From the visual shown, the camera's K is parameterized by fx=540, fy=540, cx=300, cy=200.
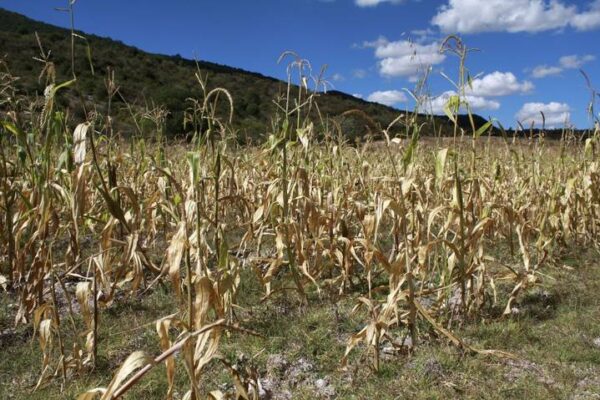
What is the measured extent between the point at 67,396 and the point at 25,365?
49 cm

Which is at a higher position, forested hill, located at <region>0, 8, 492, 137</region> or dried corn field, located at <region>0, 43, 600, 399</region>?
forested hill, located at <region>0, 8, 492, 137</region>

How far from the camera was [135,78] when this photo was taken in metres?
28.2

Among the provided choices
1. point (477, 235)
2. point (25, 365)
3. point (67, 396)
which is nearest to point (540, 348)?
point (477, 235)

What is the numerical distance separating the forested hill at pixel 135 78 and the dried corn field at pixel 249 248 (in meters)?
13.6

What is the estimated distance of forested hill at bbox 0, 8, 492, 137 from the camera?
2067 cm

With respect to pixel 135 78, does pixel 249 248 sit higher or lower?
lower

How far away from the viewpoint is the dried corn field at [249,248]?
2.05 m

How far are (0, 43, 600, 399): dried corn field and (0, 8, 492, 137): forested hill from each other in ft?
44.5

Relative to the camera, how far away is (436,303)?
278 centimetres

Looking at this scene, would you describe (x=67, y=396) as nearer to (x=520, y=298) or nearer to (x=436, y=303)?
(x=436, y=303)

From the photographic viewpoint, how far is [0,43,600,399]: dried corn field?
205 centimetres

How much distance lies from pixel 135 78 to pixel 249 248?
25955 mm

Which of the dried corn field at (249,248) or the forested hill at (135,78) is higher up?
the forested hill at (135,78)

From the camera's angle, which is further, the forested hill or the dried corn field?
the forested hill
